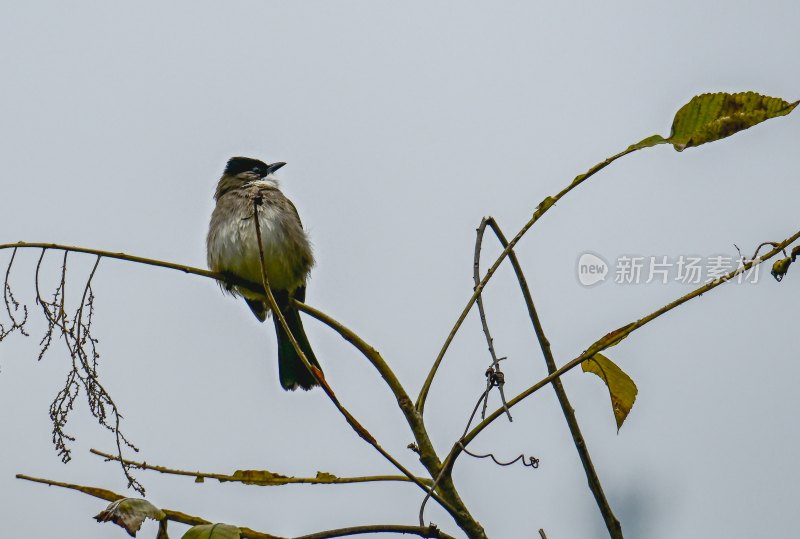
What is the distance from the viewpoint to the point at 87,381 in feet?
7.59

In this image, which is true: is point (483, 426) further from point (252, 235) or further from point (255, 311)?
point (255, 311)

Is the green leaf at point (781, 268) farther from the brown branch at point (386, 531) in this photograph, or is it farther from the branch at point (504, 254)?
the brown branch at point (386, 531)

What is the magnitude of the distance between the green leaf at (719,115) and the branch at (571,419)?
0.42m

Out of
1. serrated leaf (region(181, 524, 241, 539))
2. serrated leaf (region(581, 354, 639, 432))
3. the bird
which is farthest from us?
the bird

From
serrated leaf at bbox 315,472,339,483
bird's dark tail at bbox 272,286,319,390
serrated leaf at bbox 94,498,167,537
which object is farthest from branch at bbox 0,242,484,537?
bird's dark tail at bbox 272,286,319,390

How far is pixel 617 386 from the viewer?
2.19 metres

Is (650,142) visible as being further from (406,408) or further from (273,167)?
(273,167)

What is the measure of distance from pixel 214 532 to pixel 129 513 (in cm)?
15

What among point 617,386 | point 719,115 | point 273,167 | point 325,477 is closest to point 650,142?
point 719,115

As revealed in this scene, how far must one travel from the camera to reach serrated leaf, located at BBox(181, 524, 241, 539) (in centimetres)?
157

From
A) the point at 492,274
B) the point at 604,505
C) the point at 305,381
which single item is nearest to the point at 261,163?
the point at 305,381

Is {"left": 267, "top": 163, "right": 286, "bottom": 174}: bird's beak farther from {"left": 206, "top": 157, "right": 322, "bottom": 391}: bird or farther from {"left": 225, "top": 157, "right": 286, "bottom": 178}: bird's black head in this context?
{"left": 206, "top": 157, "right": 322, "bottom": 391}: bird

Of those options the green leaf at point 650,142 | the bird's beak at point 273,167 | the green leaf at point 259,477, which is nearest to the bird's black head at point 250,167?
the bird's beak at point 273,167

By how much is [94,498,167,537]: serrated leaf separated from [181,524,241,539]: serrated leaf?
75 millimetres
